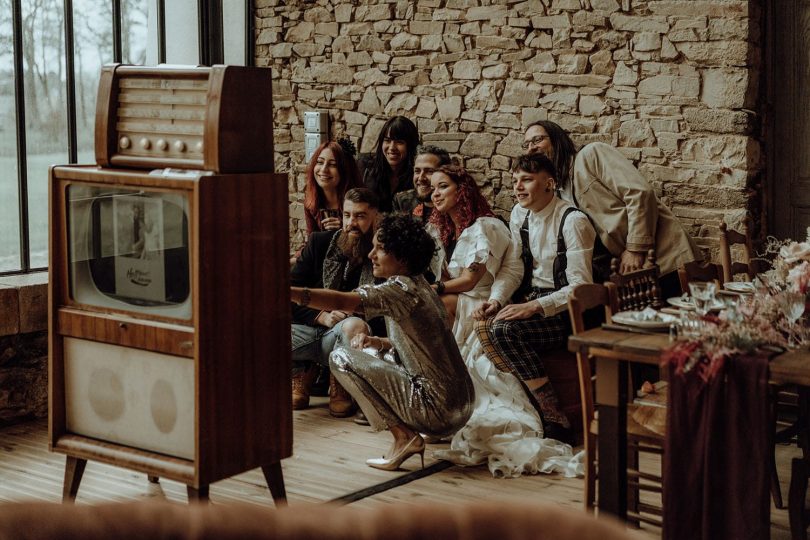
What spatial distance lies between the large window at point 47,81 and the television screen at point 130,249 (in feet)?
7.07

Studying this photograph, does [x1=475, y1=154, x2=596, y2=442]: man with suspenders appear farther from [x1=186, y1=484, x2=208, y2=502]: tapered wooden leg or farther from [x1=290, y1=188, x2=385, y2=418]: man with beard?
[x1=186, y1=484, x2=208, y2=502]: tapered wooden leg

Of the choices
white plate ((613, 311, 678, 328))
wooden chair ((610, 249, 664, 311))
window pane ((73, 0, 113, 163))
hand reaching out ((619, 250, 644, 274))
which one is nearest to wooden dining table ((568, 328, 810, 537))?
white plate ((613, 311, 678, 328))

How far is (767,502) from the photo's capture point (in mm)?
2988

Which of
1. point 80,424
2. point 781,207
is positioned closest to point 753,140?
point 781,207

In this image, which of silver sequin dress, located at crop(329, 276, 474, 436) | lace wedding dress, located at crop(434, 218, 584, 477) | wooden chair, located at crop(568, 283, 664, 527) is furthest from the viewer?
lace wedding dress, located at crop(434, 218, 584, 477)

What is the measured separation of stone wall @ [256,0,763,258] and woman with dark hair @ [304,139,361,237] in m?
0.71

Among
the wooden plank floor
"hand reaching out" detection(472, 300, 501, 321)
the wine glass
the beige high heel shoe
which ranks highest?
the wine glass

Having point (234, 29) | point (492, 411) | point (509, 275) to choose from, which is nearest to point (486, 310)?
point (509, 275)

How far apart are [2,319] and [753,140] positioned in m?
3.72

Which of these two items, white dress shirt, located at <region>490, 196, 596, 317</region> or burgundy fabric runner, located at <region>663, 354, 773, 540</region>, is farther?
white dress shirt, located at <region>490, 196, 596, 317</region>

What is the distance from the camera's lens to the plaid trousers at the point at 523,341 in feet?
15.8

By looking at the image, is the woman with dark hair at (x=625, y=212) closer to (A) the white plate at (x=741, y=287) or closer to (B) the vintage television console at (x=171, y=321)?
(A) the white plate at (x=741, y=287)

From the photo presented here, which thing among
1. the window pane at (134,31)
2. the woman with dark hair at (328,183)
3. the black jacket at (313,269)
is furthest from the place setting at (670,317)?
the window pane at (134,31)

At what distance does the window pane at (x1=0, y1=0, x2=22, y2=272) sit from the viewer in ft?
18.1
